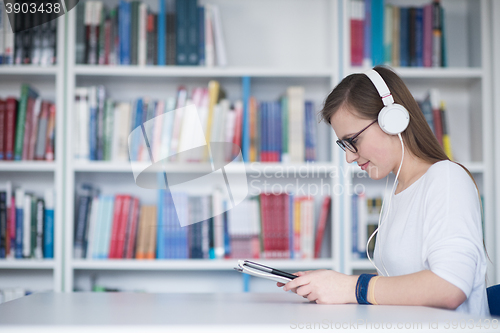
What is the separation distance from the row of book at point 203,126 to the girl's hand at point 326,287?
111cm

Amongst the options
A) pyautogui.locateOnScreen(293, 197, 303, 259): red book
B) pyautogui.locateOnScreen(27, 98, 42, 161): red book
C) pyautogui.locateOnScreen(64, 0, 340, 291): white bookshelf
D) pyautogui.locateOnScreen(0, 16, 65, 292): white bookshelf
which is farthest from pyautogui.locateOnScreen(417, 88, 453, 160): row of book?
pyautogui.locateOnScreen(27, 98, 42, 161): red book

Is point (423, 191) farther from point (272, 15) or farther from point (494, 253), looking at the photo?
point (272, 15)

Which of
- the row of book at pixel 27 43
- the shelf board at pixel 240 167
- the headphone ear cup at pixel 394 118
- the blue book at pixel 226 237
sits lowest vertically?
the blue book at pixel 226 237

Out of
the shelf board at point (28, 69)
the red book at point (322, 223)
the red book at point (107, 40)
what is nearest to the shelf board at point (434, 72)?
the red book at point (322, 223)

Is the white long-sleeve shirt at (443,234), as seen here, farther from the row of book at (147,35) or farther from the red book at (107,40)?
the red book at (107,40)

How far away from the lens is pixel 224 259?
1869mm

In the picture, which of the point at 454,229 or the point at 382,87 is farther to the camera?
the point at 382,87

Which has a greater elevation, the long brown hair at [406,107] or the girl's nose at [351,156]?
the long brown hair at [406,107]

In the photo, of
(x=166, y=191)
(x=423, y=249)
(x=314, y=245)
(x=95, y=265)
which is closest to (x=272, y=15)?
(x=166, y=191)

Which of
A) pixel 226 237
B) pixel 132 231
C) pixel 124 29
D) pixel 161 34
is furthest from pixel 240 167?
pixel 124 29

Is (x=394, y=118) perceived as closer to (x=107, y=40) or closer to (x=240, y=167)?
(x=240, y=167)

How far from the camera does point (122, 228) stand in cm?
187

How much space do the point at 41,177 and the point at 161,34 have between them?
957mm

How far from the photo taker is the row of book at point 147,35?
188 cm
